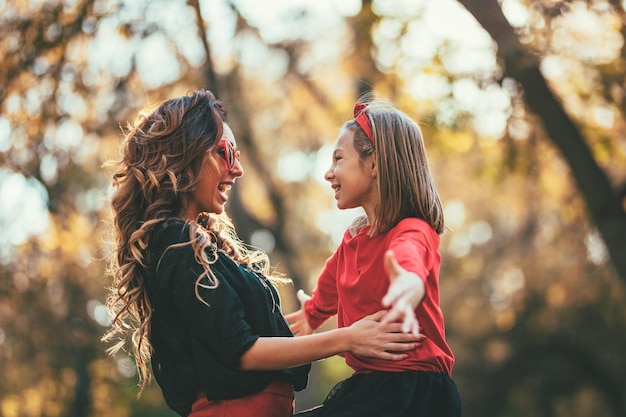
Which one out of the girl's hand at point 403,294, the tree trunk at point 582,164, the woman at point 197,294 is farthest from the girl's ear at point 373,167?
the tree trunk at point 582,164

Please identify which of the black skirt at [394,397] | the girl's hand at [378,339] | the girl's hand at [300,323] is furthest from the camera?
the girl's hand at [300,323]

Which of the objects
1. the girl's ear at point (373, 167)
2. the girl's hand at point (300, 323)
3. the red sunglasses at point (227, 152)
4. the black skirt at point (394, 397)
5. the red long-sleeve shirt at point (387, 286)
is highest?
the red sunglasses at point (227, 152)

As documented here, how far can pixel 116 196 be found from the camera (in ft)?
10.8

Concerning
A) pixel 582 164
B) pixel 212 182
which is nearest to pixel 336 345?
pixel 212 182

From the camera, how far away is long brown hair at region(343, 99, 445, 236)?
3.14 metres

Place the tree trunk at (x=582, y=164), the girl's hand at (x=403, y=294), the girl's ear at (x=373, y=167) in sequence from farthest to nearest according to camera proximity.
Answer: the tree trunk at (x=582, y=164) → the girl's ear at (x=373, y=167) → the girl's hand at (x=403, y=294)

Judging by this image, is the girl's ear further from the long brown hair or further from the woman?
the woman

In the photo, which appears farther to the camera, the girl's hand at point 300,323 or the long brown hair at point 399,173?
the girl's hand at point 300,323

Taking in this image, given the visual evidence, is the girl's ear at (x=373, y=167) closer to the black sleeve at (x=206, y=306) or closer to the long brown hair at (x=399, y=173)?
the long brown hair at (x=399, y=173)

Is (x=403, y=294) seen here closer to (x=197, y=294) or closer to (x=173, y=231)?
(x=197, y=294)

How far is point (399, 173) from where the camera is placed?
10.4 feet

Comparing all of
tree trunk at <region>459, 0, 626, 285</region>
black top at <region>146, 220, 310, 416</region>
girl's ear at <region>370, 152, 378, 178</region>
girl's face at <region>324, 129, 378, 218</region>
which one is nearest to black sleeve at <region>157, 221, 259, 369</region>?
black top at <region>146, 220, 310, 416</region>

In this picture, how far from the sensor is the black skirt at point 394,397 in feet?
9.68

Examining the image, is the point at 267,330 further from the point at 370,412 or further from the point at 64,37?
the point at 64,37
